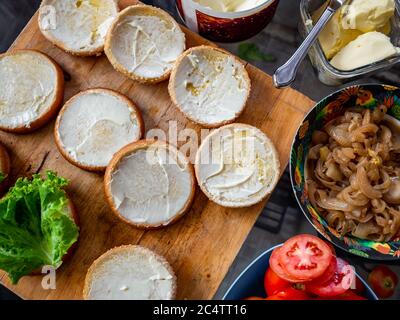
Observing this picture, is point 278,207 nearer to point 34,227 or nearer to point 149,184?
point 149,184

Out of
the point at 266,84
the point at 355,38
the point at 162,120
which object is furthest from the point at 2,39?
the point at 355,38

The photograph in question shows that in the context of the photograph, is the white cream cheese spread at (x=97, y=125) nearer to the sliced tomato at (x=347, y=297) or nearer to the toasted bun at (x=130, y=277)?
the toasted bun at (x=130, y=277)

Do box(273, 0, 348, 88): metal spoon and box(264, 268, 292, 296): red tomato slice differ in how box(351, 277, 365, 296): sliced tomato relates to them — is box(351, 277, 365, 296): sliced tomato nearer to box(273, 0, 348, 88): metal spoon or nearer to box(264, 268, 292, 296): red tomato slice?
box(264, 268, 292, 296): red tomato slice

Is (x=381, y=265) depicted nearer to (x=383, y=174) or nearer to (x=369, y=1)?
(x=383, y=174)

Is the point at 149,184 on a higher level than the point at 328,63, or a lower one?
lower

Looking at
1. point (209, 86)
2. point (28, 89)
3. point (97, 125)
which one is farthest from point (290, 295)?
point (28, 89)
